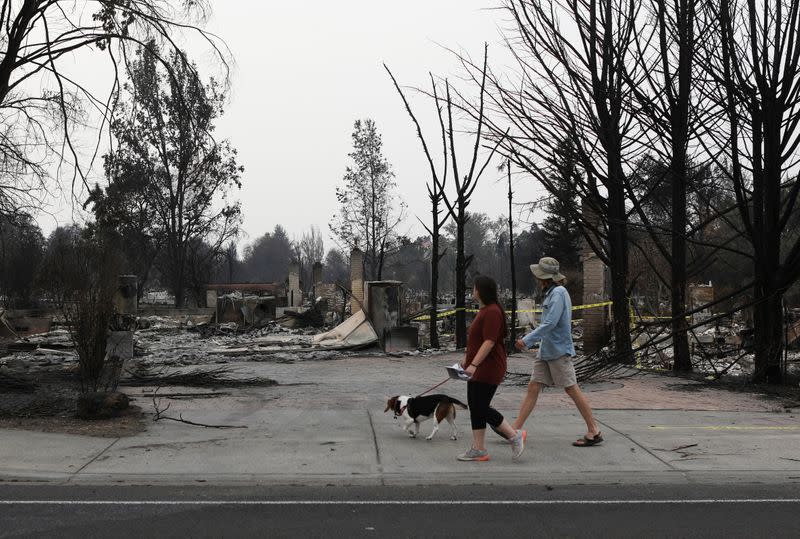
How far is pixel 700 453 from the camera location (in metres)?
7.70

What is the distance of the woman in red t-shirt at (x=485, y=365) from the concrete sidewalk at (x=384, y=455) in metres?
0.23

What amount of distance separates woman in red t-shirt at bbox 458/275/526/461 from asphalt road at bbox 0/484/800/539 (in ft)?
2.41

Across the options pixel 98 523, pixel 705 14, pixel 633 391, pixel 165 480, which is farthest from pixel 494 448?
pixel 705 14

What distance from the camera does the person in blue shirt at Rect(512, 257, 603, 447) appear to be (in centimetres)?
745

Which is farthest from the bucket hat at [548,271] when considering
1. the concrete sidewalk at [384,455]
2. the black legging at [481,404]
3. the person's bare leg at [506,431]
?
the concrete sidewalk at [384,455]

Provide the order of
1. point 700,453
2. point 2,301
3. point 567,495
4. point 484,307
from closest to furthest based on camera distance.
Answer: point 567,495, point 484,307, point 700,453, point 2,301

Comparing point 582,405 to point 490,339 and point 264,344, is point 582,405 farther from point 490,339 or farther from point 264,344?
point 264,344

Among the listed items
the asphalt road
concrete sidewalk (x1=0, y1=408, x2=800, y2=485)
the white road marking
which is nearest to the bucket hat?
concrete sidewalk (x1=0, y1=408, x2=800, y2=485)

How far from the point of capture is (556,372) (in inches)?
299

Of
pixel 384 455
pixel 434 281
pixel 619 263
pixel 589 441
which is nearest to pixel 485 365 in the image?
pixel 384 455

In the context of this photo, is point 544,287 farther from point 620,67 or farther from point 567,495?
point 620,67

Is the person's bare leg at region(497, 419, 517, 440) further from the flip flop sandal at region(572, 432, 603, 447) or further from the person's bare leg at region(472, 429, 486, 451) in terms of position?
the flip flop sandal at region(572, 432, 603, 447)

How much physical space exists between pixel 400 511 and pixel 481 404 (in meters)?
1.62

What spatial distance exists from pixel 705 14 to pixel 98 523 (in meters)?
11.8
